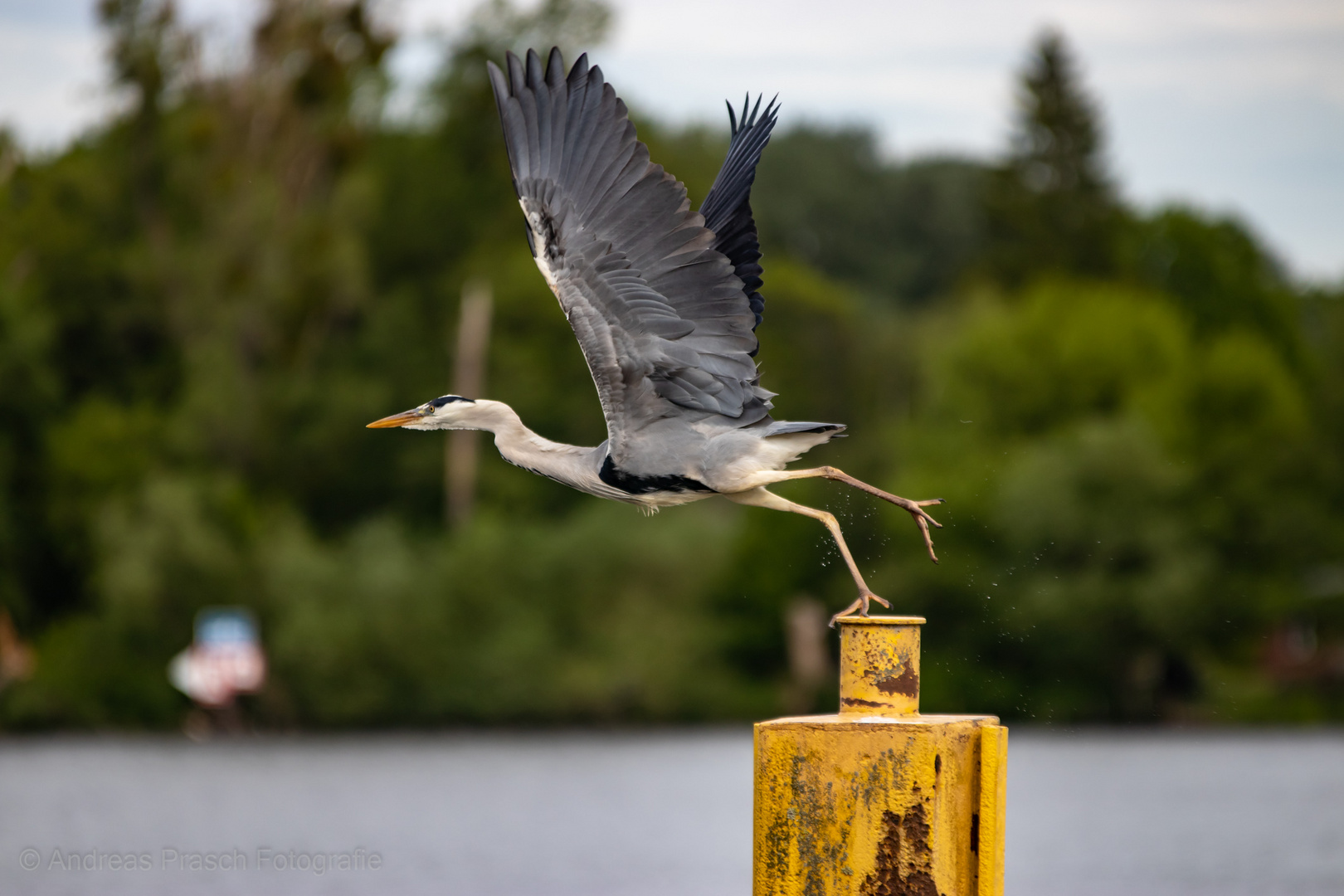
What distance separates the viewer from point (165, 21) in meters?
39.4

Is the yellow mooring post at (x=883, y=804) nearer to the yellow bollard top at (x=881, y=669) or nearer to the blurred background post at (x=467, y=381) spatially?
the yellow bollard top at (x=881, y=669)

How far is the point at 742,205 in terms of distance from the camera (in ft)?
30.8

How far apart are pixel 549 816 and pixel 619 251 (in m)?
16.1

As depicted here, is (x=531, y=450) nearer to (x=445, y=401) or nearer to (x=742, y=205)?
(x=445, y=401)

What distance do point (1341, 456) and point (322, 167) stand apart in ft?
74.5

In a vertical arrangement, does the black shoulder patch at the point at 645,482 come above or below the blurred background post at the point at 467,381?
below

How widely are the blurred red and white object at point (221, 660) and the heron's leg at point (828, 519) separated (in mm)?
25665

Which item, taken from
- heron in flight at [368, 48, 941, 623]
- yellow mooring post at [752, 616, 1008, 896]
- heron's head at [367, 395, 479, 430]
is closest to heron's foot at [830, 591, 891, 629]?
yellow mooring post at [752, 616, 1008, 896]

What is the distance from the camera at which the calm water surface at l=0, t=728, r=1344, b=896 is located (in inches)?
723

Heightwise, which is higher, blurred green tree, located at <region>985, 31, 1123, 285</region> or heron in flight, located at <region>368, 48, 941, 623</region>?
blurred green tree, located at <region>985, 31, 1123, 285</region>

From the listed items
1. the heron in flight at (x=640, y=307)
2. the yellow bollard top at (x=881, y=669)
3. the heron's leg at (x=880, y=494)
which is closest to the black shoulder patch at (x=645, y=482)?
the heron in flight at (x=640, y=307)

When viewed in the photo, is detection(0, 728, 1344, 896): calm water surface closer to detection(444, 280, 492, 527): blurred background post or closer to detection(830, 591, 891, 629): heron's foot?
detection(444, 280, 492, 527): blurred background post

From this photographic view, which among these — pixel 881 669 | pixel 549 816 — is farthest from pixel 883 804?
pixel 549 816

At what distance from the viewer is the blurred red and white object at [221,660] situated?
109ft
